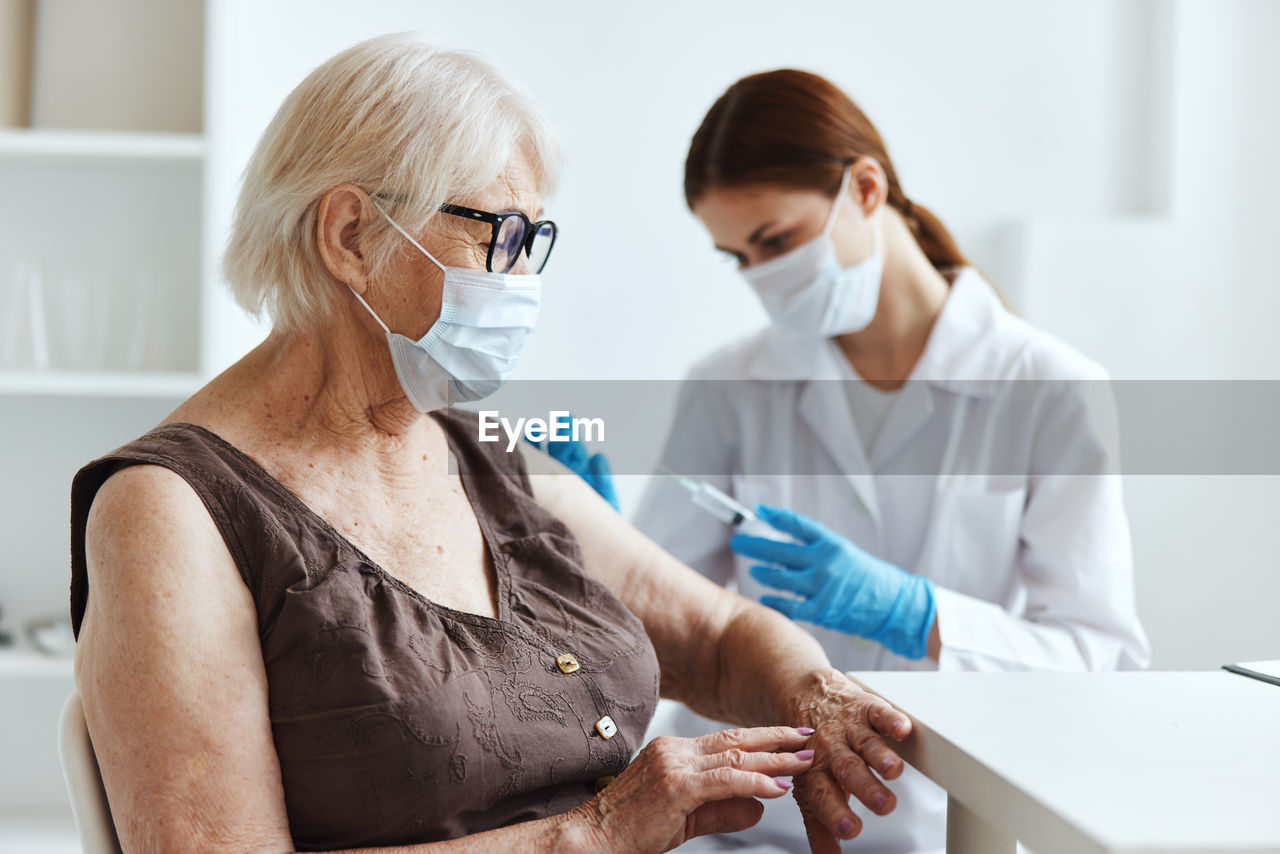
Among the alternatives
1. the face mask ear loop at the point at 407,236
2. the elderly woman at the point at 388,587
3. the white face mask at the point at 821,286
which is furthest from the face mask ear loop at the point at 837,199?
the face mask ear loop at the point at 407,236

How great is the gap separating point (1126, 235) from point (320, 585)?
1995 millimetres

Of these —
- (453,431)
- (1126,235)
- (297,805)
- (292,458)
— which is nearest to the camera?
(297,805)

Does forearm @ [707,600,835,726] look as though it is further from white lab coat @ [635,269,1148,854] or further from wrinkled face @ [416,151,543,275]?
wrinkled face @ [416,151,543,275]

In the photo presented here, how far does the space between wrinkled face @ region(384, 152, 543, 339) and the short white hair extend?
1 cm

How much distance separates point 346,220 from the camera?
41.7 inches

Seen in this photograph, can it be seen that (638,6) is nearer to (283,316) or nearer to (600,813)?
(283,316)

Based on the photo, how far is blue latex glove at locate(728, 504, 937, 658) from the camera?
152cm

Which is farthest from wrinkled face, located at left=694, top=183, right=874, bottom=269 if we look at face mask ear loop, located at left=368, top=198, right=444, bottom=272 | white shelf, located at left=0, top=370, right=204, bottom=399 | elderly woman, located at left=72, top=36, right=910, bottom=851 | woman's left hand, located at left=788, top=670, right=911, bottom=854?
white shelf, located at left=0, top=370, right=204, bottom=399

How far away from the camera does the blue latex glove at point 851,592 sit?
4.98ft

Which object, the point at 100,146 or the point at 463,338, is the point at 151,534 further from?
the point at 100,146

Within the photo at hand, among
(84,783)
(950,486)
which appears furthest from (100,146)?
(950,486)

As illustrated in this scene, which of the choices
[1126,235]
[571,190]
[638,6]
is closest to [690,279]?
[571,190]

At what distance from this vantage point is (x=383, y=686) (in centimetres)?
89

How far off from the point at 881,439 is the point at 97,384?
1432 mm
